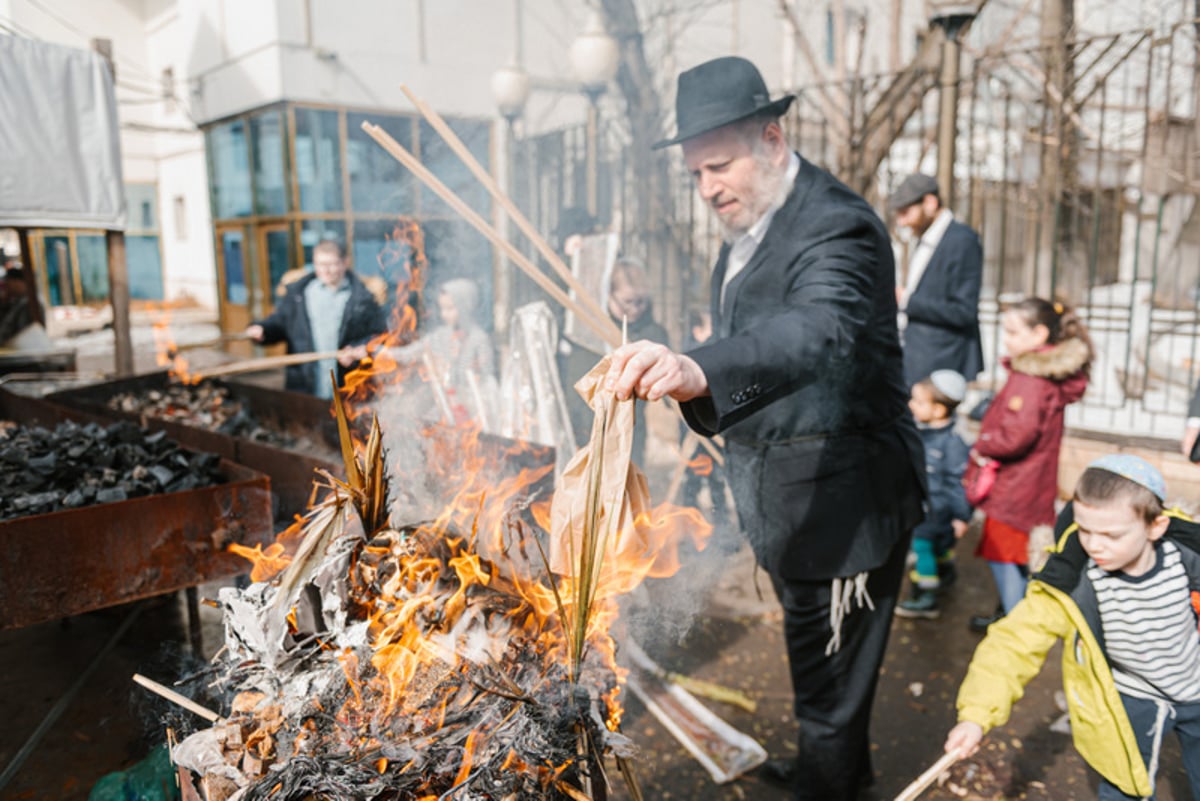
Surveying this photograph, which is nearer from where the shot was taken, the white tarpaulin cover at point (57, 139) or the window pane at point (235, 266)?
the white tarpaulin cover at point (57, 139)

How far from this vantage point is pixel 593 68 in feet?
24.4

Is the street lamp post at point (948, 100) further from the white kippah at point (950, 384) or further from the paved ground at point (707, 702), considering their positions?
the paved ground at point (707, 702)

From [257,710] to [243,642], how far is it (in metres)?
0.18

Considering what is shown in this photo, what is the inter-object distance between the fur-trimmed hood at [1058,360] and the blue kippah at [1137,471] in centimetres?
183

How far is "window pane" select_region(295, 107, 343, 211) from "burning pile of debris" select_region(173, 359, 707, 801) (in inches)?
502

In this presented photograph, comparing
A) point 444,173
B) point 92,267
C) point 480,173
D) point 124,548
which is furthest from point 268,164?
point 480,173

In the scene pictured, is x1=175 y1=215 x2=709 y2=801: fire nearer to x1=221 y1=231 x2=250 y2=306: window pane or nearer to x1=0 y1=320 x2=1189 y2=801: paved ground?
x1=0 y1=320 x2=1189 y2=801: paved ground

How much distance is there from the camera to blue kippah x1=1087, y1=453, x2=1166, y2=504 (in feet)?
8.25

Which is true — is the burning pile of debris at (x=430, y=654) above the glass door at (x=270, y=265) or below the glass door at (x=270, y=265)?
below

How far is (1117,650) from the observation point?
2.60 meters

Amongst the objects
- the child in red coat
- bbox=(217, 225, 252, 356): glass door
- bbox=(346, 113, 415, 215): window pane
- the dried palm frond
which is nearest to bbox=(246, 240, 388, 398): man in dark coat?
the dried palm frond

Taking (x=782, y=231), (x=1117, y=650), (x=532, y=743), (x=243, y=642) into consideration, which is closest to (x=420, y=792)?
(x=532, y=743)

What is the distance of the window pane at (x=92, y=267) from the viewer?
22.8 m

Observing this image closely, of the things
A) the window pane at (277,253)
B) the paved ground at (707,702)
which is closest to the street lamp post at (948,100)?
the paved ground at (707,702)
